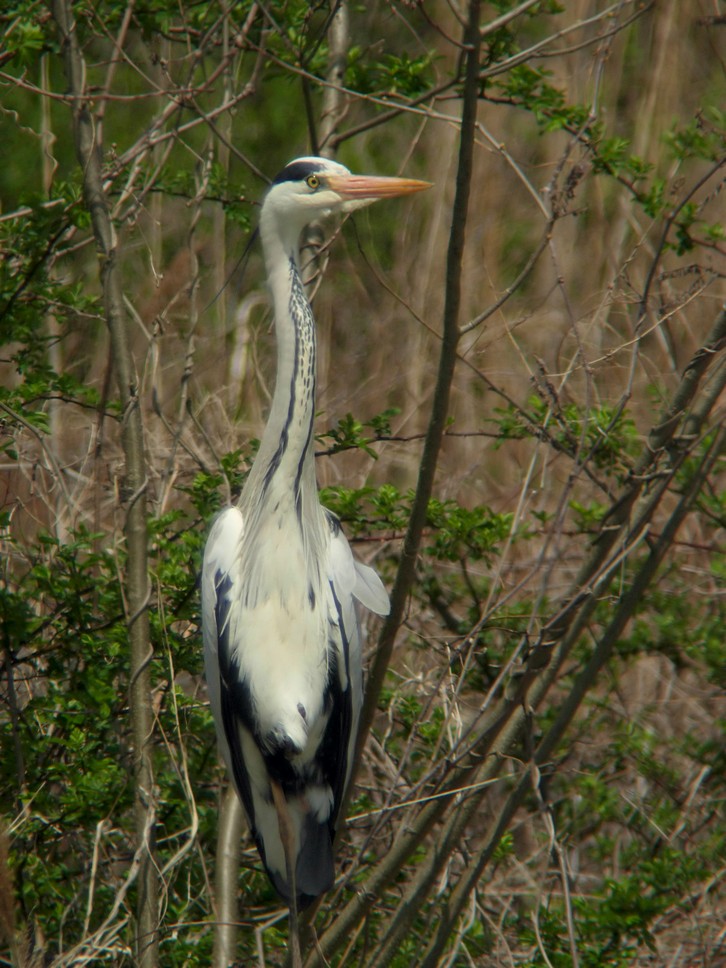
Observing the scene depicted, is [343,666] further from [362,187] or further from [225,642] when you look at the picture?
[362,187]

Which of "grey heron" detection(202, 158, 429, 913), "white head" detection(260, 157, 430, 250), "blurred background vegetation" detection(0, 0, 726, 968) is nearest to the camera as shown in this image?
"blurred background vegetation" detection(0, 0, 726, 968)

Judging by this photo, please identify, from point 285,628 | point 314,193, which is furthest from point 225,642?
point 314,193

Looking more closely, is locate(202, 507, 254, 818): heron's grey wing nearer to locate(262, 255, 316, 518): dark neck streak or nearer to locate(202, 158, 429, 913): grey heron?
locate(202, 158, 429, 913): grey heron

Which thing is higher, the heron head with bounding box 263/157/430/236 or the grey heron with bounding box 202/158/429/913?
the heron head with bounding box 263/157/430/236

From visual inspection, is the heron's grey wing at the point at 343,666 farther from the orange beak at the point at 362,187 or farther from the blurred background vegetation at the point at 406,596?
the orange beak at the point at 362,187

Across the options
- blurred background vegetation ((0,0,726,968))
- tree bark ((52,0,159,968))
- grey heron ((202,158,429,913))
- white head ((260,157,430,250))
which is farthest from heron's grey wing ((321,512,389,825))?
white head ((260,157,430,250))

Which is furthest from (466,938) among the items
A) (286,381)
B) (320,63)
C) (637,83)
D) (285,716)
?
(637,83)

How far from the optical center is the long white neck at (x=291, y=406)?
8.80 ft

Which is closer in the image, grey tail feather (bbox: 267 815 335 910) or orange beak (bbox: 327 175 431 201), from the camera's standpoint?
grey tail feather (bbox: 267 815 335 910)

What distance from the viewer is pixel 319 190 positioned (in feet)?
9.19

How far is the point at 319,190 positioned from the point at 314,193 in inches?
0.7

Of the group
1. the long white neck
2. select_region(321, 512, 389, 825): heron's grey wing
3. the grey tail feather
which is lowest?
the grey tail feather

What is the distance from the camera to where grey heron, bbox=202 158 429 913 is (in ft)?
8.72

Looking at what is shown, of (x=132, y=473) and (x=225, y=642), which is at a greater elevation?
(x=132, y=473)
